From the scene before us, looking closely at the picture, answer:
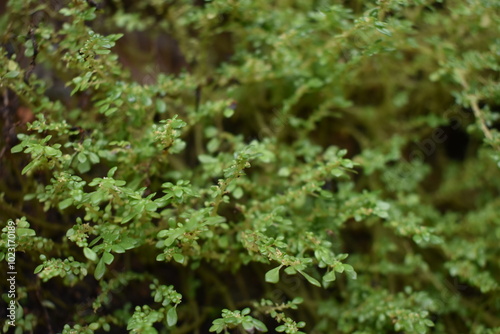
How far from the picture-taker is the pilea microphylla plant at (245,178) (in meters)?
1.21

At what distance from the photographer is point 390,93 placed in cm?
208

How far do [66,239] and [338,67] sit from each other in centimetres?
114

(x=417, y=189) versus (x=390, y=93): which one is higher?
(x=390, y=93)

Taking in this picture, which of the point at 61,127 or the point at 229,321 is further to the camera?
the point at 61,127

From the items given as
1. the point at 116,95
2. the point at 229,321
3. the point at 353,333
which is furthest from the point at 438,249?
the point at 116,95

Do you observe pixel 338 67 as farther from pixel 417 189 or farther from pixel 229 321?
pixel 229 321

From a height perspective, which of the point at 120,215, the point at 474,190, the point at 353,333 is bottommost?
the point at 474,190

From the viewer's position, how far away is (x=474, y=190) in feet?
6.97

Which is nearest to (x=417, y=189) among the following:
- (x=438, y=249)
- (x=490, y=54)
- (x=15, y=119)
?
(x=438, y=249)

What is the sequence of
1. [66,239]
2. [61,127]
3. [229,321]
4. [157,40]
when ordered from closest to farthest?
1. [229,321]
2. [61,127]
3. [66,239]
4. [157,40]

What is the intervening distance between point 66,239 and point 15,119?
1.76 feet

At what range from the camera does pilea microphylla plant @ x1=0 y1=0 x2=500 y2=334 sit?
121 centimetres

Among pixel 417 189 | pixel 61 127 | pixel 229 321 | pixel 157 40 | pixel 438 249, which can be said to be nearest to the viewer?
pixel 229 321

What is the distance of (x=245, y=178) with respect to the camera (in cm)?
149
